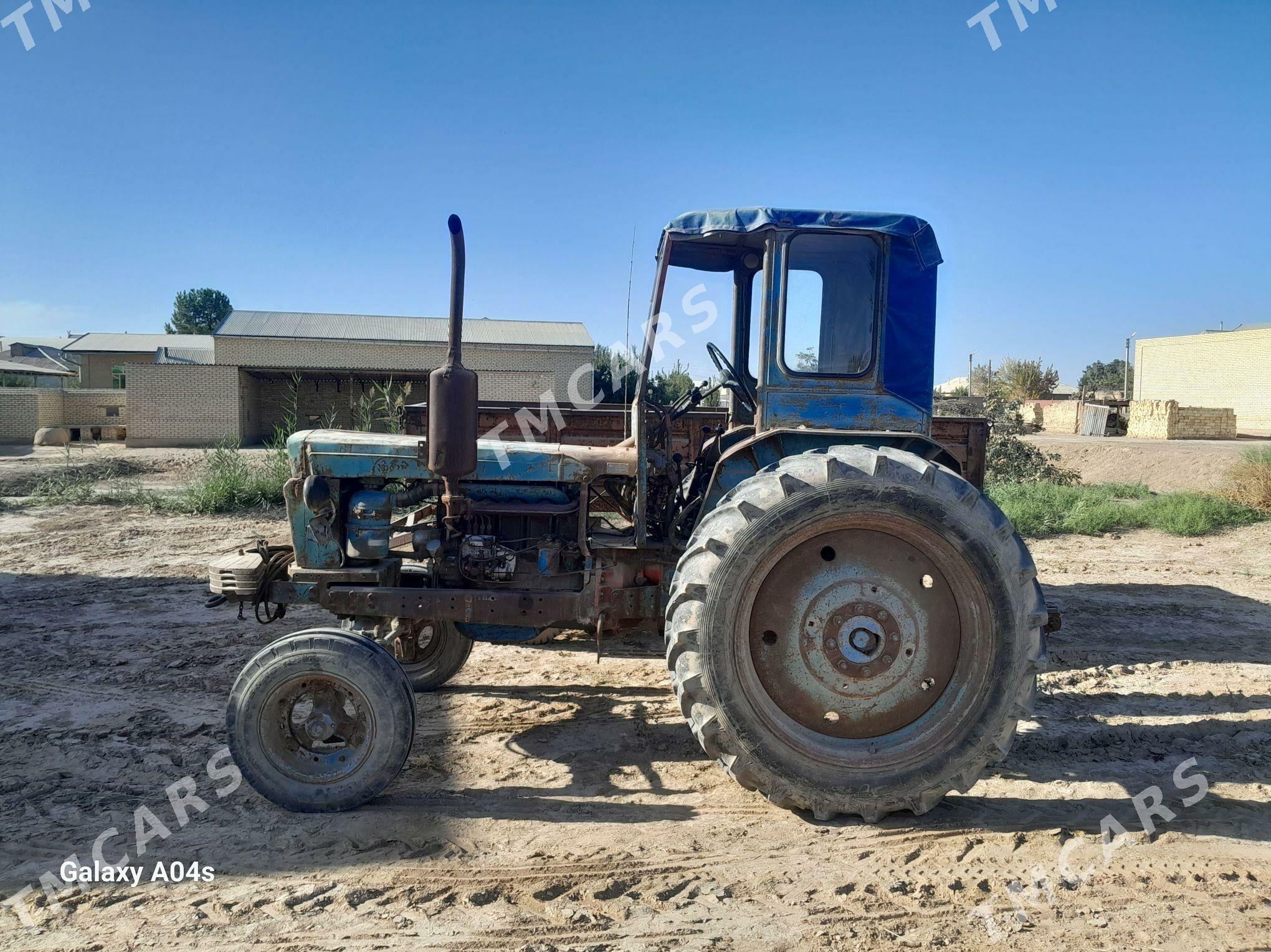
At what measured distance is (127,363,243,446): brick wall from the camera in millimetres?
21234

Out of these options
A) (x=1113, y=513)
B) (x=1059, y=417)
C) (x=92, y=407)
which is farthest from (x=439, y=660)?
(x=1059, y=417)

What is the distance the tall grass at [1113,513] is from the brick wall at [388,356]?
50.1 ft

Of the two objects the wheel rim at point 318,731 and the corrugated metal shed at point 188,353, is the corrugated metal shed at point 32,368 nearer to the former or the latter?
the corrugated metal shed at point 188,353

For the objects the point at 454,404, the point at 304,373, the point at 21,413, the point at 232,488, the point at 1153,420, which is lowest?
the point at 232,488

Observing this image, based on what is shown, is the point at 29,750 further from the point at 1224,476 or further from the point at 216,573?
the point at 1224,476

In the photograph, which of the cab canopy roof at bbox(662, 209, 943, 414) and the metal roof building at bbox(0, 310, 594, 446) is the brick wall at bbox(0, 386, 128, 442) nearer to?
the metal roof building at bbox(0, 310, 594, 446)

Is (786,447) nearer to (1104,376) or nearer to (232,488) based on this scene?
(232,488)

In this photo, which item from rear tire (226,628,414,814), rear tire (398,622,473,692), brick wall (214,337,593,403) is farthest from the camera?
brick wall (214,337,593,403)

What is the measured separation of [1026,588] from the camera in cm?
299

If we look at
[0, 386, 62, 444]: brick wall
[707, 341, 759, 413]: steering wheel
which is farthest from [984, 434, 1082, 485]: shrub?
[0, 386, 62, 444]: brick wall

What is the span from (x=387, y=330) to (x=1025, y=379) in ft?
89.0

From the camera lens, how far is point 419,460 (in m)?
3.59

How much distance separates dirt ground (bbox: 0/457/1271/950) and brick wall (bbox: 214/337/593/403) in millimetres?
19653

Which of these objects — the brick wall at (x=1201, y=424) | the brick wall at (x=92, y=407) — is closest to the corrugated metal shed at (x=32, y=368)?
the brick wall at (x=92, y=407)
